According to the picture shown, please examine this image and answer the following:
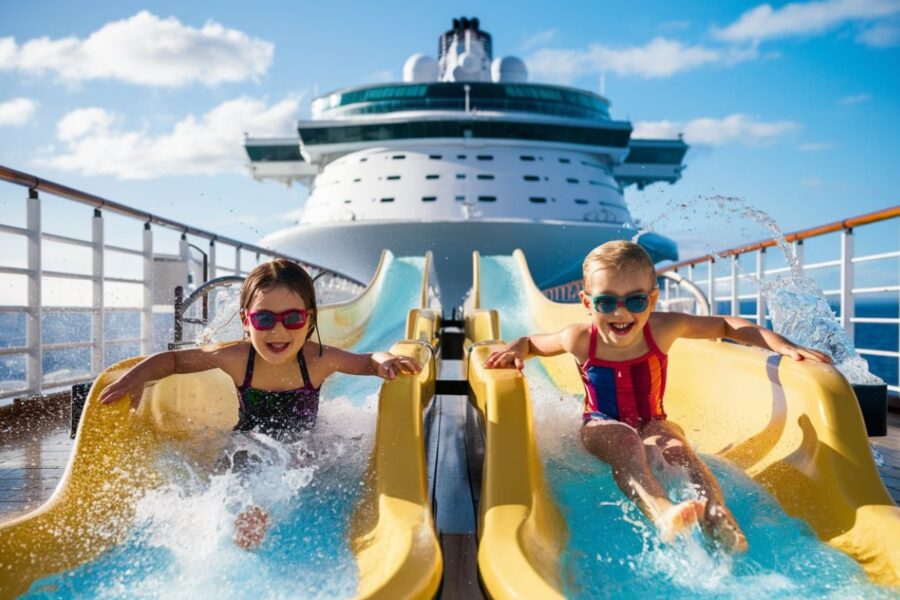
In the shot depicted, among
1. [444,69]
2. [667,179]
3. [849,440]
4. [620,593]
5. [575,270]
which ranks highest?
[444,69]

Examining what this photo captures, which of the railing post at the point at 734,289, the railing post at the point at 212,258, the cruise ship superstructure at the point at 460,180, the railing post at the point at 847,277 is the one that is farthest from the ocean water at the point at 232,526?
the cruise ship superstructure at the point at 460,180

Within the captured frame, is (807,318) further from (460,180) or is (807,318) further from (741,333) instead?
(460,180)

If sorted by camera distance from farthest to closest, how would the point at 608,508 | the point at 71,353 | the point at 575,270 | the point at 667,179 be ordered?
the point at 667,179 → the point at 575,270 → the point at 71,353 → the point at 608,508

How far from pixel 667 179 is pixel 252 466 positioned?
68.8 feet

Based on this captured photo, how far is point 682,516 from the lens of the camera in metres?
1.52

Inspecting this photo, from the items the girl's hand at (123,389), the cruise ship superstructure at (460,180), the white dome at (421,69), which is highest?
the white dome at (421,69)

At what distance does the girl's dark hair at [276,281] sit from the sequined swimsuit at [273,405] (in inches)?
8.6

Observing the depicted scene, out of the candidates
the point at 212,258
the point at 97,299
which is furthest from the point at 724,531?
the point at 212,258

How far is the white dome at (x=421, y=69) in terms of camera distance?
2033 centimetres

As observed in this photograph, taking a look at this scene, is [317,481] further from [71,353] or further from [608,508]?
[71,353]

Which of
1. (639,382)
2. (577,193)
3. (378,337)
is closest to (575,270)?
(577,193)

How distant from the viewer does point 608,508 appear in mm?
1858

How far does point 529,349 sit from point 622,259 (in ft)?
1.66

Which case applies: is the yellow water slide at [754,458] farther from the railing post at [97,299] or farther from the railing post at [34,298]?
the railing post at [97,299]
